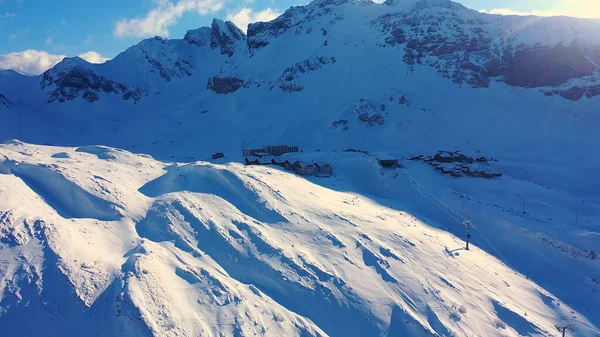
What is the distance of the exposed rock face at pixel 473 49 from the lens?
74.2 m

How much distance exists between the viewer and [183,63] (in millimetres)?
113375

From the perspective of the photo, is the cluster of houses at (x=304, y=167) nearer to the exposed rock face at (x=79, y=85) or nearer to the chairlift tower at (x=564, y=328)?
the chairlift tower at (x=564, y=328)

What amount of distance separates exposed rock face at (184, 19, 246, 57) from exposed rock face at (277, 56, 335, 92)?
35745 millimetres

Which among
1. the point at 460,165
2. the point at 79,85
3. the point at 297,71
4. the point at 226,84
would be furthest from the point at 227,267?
the point at 79,85

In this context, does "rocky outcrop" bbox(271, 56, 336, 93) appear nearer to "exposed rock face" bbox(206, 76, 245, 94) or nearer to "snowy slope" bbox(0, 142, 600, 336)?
"exposed rock face" bbox(206, 76, 245, 94)

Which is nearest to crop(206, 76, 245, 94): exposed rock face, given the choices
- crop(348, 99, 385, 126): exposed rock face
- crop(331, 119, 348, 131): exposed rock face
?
crop(331, 119, 348, 131): exposed rock face

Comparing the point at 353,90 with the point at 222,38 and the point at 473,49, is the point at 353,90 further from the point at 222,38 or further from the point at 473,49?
the point at 222,38

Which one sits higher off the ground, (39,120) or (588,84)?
(39,120)

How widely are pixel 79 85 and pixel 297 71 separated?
51608 millimetres

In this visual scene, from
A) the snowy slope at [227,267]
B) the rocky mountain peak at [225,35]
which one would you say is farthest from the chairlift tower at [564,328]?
the rocky mountain peak at [225,35]

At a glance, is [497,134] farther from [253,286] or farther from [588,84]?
[253,286]

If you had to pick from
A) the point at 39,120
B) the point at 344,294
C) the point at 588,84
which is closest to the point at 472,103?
the point at 588,84

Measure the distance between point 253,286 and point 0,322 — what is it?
316 inches

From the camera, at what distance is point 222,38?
4599 inches
